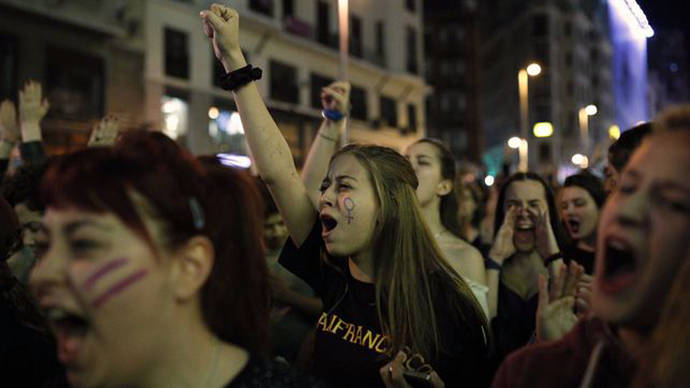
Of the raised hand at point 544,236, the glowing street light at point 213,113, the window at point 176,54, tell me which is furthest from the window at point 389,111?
the raised hand at point 544,236

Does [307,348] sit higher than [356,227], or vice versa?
[356,227]

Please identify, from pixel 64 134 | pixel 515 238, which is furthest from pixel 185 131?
pixel 515 238

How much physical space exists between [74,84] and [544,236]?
55.4 feet

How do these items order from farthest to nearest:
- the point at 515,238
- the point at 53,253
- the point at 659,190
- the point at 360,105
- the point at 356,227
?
the point at 360,105
the point at 515,238
the point at 356,227
the point at 53,253
the point at 659,190

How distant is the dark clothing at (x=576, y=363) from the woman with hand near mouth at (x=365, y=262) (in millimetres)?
888

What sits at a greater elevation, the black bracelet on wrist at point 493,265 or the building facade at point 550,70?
the building facade at point 550,70

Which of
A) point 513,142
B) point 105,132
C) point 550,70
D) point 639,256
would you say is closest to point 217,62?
point 513,142

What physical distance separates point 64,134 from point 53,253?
18.0 m

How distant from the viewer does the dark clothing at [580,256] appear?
14.4 feet

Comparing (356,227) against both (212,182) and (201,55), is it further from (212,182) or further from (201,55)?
(201,55)

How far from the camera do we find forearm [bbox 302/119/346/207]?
3906 millimetres

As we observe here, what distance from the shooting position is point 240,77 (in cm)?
305

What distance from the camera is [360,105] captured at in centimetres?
3241

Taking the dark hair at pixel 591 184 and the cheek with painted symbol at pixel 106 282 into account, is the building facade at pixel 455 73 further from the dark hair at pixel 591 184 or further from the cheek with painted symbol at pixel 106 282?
the cheek with painted symbol at pixel 106 282
